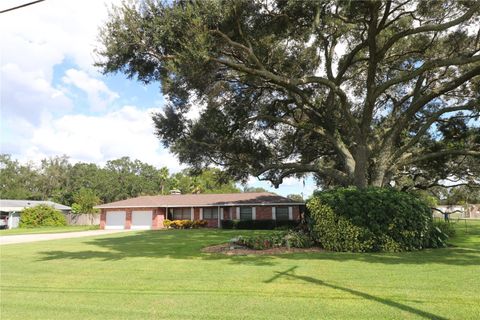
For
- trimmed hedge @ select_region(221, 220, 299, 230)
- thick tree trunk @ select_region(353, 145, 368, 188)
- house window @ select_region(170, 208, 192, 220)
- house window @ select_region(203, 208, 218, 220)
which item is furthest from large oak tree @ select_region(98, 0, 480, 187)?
house window @ select_region(170, 208, 192, 220)

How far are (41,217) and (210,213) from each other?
18.6m

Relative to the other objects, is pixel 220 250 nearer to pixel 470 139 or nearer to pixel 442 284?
pixel 442 284

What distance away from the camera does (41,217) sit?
123 feet

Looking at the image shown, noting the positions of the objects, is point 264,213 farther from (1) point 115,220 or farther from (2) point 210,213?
(1) point 115,220

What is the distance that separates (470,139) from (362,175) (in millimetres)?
5875

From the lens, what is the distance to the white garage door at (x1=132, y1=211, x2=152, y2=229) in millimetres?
33438

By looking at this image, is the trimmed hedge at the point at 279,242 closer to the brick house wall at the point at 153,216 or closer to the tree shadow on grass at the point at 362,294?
the tree shadow on grass at the point at 362,294

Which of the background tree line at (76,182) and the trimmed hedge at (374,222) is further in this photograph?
the background tree line at (76,182)

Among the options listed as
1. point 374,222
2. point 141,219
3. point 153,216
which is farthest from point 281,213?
point 374,222

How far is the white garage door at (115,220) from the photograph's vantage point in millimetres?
34094

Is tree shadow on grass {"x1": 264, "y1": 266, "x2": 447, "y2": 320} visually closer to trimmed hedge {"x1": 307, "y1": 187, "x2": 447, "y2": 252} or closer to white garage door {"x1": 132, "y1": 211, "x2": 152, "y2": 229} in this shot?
trimmed hedge {"x1": 307, "y1": 187, "x2": 447, "y2": 252}

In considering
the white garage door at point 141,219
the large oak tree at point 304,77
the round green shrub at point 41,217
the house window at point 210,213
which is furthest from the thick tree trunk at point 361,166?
the round green shrub at point 41,217

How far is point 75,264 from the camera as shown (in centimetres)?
1017

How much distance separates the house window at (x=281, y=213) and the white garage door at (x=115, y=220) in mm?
14623
